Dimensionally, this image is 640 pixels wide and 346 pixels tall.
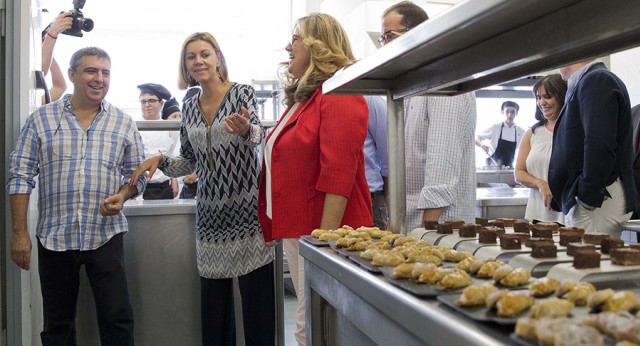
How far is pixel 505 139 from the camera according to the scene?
235 inches

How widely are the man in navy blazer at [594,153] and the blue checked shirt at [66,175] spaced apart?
5.85ft

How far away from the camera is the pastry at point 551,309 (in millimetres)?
719

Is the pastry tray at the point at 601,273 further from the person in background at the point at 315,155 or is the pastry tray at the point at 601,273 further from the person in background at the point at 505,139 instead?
the person in background at the point at 505,139

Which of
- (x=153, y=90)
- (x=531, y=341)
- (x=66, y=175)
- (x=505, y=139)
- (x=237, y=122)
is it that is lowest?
(x=531, y=341)

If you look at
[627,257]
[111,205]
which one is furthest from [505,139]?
[627,257]

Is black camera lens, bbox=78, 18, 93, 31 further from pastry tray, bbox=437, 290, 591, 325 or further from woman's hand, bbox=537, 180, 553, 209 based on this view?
pastry tray, bbox=437, 290, 591, 325

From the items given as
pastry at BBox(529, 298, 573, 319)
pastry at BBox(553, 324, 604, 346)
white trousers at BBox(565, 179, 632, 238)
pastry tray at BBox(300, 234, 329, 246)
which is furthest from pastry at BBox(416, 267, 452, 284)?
white trousers at BBox(565, 179, 632, 238)

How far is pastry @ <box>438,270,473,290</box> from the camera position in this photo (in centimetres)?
90

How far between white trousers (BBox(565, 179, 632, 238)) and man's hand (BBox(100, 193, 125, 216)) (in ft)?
5.83

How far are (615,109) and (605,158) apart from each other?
0.58 ft

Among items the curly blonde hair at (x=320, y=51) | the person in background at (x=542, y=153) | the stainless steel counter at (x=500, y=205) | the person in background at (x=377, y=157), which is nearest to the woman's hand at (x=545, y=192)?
the person in background at (x=542, y=153)

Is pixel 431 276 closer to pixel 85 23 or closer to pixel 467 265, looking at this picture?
pixel 467 265

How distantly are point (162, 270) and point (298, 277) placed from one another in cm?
104

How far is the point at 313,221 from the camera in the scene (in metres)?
1.90
